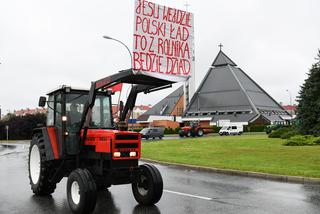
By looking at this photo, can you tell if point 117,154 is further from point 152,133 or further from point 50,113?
point 152,133

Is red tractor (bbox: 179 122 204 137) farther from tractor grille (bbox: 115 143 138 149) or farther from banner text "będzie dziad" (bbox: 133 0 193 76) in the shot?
tractor grille (bbox: 115 143 138 149)

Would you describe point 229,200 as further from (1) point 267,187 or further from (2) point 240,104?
(2) point 240,104

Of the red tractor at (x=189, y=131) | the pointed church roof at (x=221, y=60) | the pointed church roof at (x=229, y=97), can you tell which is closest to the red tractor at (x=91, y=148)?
the red tractor at (x=189, y=131)

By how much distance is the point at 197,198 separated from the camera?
7.98 metres

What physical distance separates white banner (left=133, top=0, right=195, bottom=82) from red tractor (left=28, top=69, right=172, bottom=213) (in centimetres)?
28

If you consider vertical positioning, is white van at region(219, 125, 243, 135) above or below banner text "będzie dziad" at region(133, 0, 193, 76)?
below

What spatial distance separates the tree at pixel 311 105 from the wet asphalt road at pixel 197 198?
69.6 feet

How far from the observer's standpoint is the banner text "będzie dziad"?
6.81 meters

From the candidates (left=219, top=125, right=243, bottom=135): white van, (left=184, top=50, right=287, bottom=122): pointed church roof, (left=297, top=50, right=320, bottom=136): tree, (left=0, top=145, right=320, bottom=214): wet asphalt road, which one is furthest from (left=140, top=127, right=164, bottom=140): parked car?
(left=0, top=145, right=320, bottom=214): wet asphalt road

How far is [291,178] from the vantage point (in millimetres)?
10680

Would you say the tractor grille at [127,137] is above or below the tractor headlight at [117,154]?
Answer: above

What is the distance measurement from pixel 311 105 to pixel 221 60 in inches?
2828

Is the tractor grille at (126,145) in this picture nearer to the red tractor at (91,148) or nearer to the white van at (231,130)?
the red tractor at (91,148)

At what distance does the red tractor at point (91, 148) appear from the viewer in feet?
22.2
